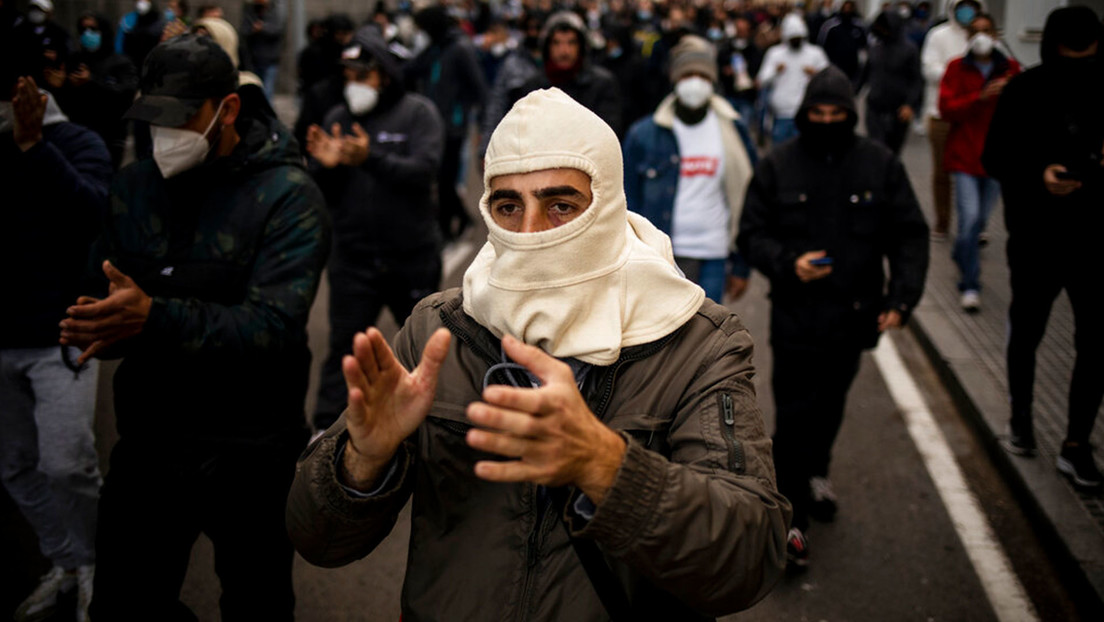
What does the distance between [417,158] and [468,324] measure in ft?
11.0

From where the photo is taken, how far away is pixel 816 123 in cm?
421

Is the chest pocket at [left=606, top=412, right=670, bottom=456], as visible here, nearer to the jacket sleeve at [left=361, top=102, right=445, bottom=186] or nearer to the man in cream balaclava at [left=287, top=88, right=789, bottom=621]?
the man in cream balaclava at [left=287, top=88, right=789, bottom=621]

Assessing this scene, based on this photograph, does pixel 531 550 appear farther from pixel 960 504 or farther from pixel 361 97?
pixel 361 97

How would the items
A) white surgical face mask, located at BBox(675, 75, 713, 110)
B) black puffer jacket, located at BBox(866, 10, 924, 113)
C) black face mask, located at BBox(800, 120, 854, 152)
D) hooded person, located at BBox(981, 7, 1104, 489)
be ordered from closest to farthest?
black face mask, located at BBox(800, 120, 854, 152) → hooded person, located at BBox(981, 7, 1104, 489) → white surgical face mask, located at BBox(675, 75, 713, 110) → black puffer jacket, located at BBox(866, 10, 924, 113)

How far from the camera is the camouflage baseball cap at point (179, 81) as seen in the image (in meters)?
2.88

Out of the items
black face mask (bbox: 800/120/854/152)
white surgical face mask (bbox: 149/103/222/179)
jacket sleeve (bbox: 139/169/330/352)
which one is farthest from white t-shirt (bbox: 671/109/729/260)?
white surgical face mask (bbox: 149/103/222/179)

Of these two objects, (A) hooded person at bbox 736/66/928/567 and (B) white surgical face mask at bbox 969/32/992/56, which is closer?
(A) hooded person at bbox 736/66/928/567

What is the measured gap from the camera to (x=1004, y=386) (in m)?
5.90

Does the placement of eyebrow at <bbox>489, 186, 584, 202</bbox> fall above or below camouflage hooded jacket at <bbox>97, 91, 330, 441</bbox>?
above

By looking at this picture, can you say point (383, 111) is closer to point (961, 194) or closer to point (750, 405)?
point (750, 405)

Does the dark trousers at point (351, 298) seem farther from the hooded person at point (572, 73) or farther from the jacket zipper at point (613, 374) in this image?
the jacket zipper at point (613, 374)

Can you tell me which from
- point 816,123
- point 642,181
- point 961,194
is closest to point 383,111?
point 642,181

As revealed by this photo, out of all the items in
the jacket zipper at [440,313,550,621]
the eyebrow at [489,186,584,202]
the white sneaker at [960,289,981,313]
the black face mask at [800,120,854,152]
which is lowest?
the white sneaker at [960,289,981,313]

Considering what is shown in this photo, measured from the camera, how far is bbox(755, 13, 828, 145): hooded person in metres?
10.9
